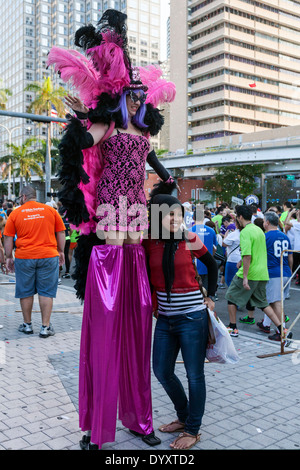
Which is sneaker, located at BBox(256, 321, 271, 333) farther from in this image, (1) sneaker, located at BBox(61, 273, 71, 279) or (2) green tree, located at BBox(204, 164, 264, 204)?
(2) green tree, located at BBox(204, 164, 264, 204)

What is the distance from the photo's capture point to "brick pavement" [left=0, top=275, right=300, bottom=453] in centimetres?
Result: 338

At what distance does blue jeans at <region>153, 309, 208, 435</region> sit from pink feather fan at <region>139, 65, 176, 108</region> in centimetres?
161

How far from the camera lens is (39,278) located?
6.21 metres

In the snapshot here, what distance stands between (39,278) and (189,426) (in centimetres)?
348

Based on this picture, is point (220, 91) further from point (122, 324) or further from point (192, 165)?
point (122, 324)

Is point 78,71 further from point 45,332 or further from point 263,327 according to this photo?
point 263,327

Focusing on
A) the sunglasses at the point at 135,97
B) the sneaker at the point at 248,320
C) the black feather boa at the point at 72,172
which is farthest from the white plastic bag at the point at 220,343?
the sneaker at the point at 248,320

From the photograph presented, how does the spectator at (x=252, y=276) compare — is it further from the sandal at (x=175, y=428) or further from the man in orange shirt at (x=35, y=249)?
the sandal at (x=175, y=428)

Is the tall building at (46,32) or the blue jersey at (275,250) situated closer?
the blue jersey at (275,250)

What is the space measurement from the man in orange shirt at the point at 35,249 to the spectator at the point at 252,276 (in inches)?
97.5

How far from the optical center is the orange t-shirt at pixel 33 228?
609 centimetres

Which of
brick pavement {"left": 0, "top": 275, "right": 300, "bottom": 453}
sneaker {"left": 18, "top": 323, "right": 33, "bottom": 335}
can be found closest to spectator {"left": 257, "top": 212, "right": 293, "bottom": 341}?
brick pavement {"left": 0, "top": 275, "right": 300, "bottom": 453}

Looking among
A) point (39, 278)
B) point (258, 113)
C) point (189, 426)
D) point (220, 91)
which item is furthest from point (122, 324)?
point (258, 113)

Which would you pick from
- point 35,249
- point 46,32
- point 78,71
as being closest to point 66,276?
point 35,249
